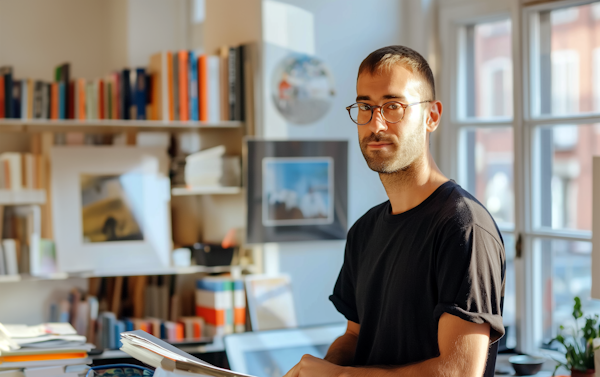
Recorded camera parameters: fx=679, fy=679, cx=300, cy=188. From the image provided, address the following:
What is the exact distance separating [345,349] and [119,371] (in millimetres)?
532

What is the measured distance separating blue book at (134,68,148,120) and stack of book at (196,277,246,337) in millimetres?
816

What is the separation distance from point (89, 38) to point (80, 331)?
9.67 feet

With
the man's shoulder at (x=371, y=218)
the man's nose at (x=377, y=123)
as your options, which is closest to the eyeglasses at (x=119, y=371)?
the man's shoulder at (x=371, y=218)

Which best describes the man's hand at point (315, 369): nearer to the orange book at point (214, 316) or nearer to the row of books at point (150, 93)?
the orange book at point (214, 316)

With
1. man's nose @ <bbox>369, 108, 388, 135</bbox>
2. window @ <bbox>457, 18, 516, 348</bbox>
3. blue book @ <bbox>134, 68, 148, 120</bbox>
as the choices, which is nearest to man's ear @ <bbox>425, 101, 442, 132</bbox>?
man's nose @ <bbox>369, 108, 388, 135</bbox>

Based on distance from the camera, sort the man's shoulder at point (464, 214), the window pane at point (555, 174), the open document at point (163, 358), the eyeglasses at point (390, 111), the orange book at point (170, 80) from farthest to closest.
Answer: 1. the orange book at point (170, 80)
2. the window pane at point (555, 174)
3. the eyeglasses at point (390, 111)
4. the man's shoulder at point (464, 214)
5. the open document at point (163, 358)

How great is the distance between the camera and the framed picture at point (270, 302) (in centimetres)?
296

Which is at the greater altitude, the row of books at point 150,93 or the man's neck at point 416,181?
the row of books at point 150,93

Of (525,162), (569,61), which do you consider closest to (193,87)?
(525,162)

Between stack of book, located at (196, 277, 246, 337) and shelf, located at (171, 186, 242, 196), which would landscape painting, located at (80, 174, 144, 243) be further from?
stack of book, located at (196, 277, 246, 337)

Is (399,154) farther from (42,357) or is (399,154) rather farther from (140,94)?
(140,94)

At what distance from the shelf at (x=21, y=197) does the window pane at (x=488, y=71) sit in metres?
2.01

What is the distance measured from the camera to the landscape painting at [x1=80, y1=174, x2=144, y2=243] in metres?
3.10

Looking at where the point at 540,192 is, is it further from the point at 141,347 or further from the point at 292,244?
the point at 141,347
